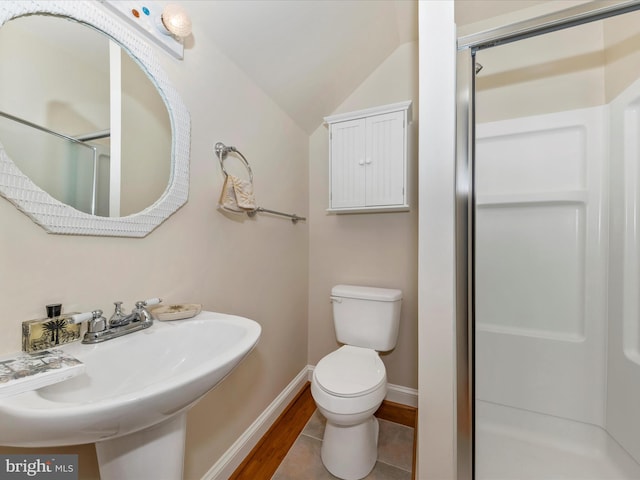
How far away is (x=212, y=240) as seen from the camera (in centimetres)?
117

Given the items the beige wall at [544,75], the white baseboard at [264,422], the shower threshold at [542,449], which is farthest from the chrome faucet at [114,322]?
the beige wall at [544,75]

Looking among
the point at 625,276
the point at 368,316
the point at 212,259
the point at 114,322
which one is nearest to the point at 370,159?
the point at 368,316

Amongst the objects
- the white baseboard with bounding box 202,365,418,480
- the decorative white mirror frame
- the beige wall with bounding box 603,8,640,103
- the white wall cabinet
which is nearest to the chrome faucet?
the decorative white mirror frame

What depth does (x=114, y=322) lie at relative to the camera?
752 mm

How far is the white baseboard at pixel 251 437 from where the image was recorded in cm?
116

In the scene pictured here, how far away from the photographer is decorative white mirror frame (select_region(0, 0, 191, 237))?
0.62 m

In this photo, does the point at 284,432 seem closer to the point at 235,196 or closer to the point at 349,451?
the point at 349,451

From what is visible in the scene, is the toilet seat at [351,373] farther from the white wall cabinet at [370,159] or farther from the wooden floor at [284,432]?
the white wall cabinet at [370,159]

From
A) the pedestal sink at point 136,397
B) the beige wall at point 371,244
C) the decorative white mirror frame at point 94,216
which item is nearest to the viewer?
the pedestal sink at point 136,397

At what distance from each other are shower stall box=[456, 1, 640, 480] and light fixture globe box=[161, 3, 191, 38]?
1045 mm

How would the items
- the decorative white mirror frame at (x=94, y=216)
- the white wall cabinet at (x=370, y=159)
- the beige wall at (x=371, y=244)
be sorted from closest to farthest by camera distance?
the decorative white mirror frame at (x=94, y=216)
the white wall cabinet at (x=370, y=159)
the beige wall at (x=371, y=244)

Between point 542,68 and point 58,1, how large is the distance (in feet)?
6.74

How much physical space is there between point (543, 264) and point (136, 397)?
70.1 inches

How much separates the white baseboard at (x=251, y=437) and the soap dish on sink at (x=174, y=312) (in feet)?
2.46
